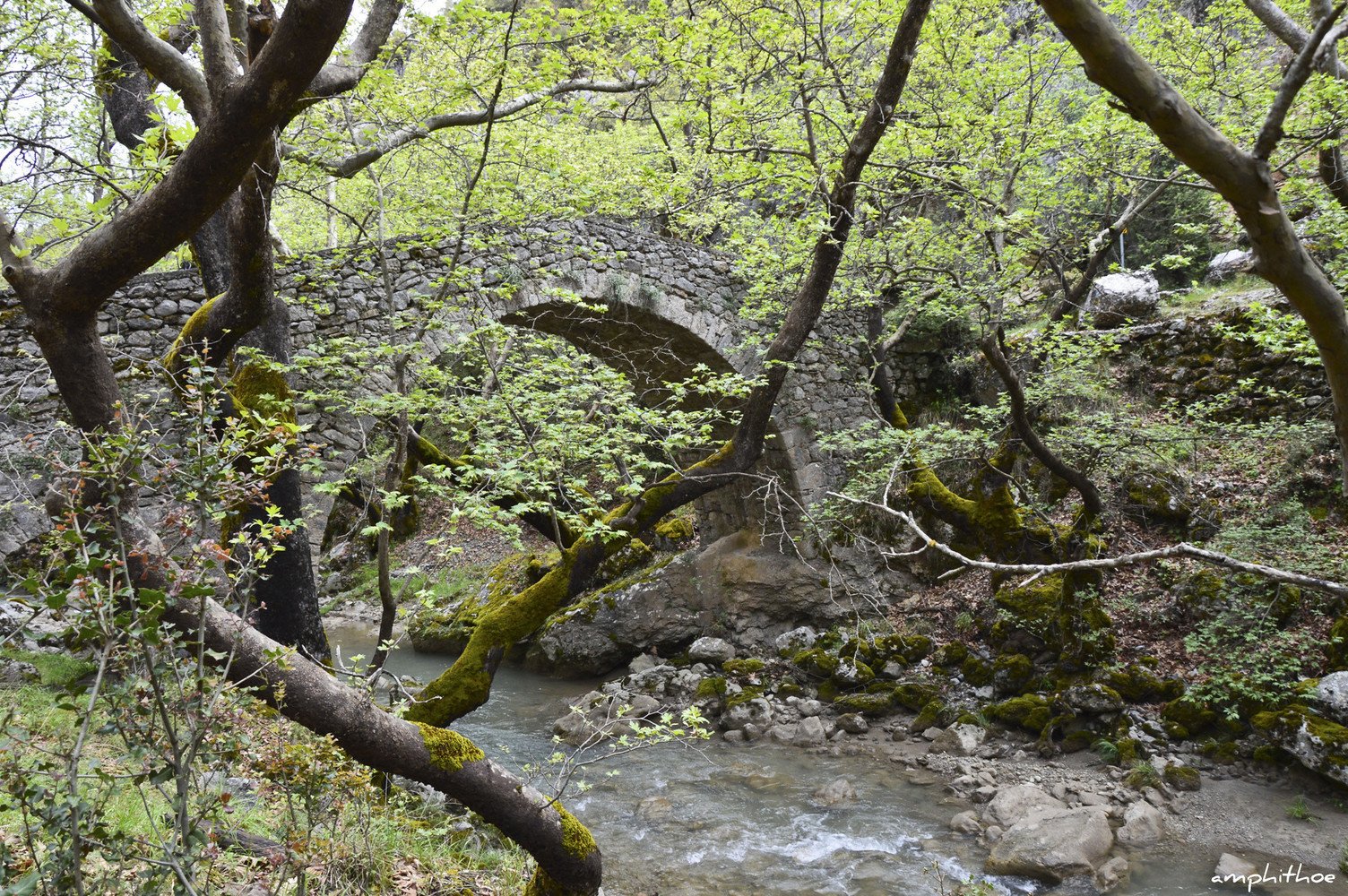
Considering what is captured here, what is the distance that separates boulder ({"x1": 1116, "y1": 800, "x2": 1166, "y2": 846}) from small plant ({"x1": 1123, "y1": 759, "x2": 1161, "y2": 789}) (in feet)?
0.75

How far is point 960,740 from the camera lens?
579cm

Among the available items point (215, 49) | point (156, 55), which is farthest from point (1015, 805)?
point (156, 55)

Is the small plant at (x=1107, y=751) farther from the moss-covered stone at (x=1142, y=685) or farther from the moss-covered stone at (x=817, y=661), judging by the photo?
the moss-covered stone at (x=817, y=661)

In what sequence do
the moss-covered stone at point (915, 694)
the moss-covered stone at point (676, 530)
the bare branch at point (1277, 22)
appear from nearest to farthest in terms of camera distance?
the bare branch at point (1277, 22) → the moss-covered stone at point (915, 694) → the moss-covered stone at point (676, 530)

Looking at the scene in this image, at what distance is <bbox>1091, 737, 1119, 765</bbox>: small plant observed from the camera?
514 cm

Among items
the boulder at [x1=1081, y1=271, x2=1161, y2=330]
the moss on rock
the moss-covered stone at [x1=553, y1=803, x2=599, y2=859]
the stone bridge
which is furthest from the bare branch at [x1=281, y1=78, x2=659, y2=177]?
the boulder at [x1=1081, y1=271, x2=1161, y2=330]

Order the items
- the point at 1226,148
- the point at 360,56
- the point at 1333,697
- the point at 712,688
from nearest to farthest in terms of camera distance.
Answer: the point at 1226,148
the point at 360,56
the point at 1333,697
the point at 712,688

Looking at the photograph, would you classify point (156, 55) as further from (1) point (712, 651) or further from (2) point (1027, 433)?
(1) point (712, 651)

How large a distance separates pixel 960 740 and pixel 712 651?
2.89 metres

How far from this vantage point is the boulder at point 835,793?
17.1 ft

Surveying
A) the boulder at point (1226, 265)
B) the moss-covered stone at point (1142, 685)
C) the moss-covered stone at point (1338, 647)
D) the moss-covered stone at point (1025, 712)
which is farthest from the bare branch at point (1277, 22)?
the boulder at point (1226, 265)

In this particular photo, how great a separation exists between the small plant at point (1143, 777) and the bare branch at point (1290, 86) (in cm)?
476

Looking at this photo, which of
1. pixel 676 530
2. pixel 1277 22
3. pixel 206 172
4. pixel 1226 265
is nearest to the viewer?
pixel 206 172

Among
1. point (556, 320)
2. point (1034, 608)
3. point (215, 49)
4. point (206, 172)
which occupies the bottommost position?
point (1034, 608)
